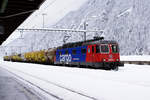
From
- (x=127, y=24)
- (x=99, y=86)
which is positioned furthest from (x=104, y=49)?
(x=127, y=24)

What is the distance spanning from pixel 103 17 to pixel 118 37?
29.6 meters

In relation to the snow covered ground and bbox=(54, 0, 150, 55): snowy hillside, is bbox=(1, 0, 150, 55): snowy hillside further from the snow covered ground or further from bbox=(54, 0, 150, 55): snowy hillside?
the snow covered ground

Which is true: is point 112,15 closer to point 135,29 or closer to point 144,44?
point 135,29

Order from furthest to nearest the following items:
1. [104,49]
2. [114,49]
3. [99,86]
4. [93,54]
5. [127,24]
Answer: [127,24]
[114,49]
[93,54]
[104,49]
[99,86]

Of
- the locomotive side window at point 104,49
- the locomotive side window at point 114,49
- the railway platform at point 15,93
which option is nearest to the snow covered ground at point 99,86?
the railway platform at point 15,93

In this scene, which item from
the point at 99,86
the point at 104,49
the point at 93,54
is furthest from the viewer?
the point at 93,54

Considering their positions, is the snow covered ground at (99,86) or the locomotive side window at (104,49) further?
the locomotive side window at (104,49)

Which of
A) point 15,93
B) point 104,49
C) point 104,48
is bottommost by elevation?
point 15,93

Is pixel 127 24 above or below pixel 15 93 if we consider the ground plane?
above

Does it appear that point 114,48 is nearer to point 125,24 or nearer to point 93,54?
point 93,54

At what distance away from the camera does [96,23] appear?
135500 mm

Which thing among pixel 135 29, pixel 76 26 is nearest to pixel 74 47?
pixel 135 29

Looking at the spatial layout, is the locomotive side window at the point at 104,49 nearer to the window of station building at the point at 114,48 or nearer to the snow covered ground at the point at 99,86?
the window of station building at the point at 114,48

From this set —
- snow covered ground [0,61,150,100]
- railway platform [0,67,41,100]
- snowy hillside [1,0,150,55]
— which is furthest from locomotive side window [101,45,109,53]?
snowy hillside [1,0,150,55]
